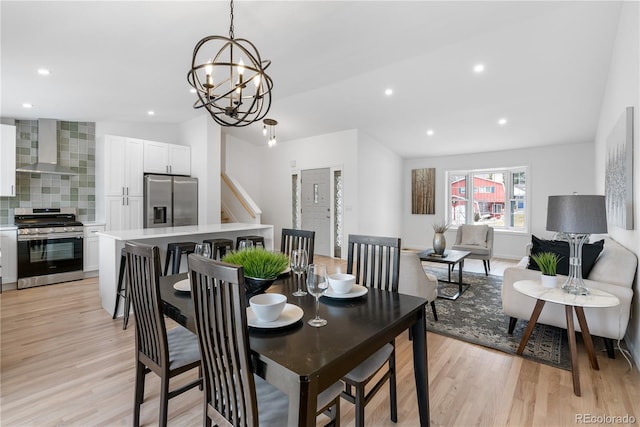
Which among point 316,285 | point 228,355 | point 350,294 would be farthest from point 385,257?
point 228,355

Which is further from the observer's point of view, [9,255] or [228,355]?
[9,255]

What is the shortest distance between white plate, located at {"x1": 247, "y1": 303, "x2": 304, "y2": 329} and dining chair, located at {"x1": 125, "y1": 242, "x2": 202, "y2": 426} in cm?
47

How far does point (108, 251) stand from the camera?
3316 millimetres

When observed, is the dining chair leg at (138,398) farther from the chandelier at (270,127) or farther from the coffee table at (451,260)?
the chandelier at (270,127)

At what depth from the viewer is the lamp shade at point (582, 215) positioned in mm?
2182

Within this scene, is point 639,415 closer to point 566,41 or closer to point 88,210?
point 566,41

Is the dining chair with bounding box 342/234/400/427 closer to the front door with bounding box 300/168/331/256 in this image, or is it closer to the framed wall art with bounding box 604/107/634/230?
the framed wall art with bounding box 604/107/634/230

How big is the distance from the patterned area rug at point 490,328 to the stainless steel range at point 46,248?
4.99 metres

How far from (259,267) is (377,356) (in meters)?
0.75

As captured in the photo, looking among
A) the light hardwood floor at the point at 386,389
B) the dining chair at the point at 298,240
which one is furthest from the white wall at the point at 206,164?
the dining chair at the point at 298,240

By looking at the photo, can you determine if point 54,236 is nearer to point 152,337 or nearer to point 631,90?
point 152,337

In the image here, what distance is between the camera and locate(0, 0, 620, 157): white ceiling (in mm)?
2691

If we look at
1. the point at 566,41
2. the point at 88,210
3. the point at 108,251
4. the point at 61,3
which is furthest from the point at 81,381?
the point at 566,41

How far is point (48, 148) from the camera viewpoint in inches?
189
